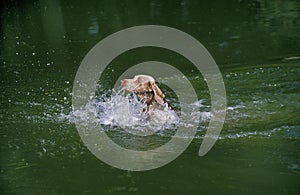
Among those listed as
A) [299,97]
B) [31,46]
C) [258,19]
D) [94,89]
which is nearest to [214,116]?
[299,97]

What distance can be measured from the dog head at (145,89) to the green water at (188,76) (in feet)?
2.31

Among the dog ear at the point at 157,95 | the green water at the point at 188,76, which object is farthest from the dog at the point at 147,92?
the green water at the point at 188,76

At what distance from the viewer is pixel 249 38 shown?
9.73 m

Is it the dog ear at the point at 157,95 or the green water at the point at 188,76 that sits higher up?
the dog ear at the point at 157,95

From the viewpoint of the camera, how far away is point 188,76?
7879mm

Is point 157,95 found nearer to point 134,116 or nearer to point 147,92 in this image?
point 147,92

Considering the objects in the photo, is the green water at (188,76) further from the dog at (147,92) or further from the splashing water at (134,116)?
the dog at (147,92)

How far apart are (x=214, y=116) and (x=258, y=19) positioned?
5.36m

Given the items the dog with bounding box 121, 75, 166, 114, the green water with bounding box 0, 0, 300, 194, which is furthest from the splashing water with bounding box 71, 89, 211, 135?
the green water with bounding box 0, 0, 300, 194

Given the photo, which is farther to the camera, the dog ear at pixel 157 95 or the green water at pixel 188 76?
the dog ear at pixel 157 95

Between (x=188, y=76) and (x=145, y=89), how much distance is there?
6.27ft

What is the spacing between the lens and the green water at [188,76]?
477 centimetres

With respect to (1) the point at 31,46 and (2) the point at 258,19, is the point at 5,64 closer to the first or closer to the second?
(1) the point at 31,46

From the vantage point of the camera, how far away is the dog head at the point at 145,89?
6027 millimetres
